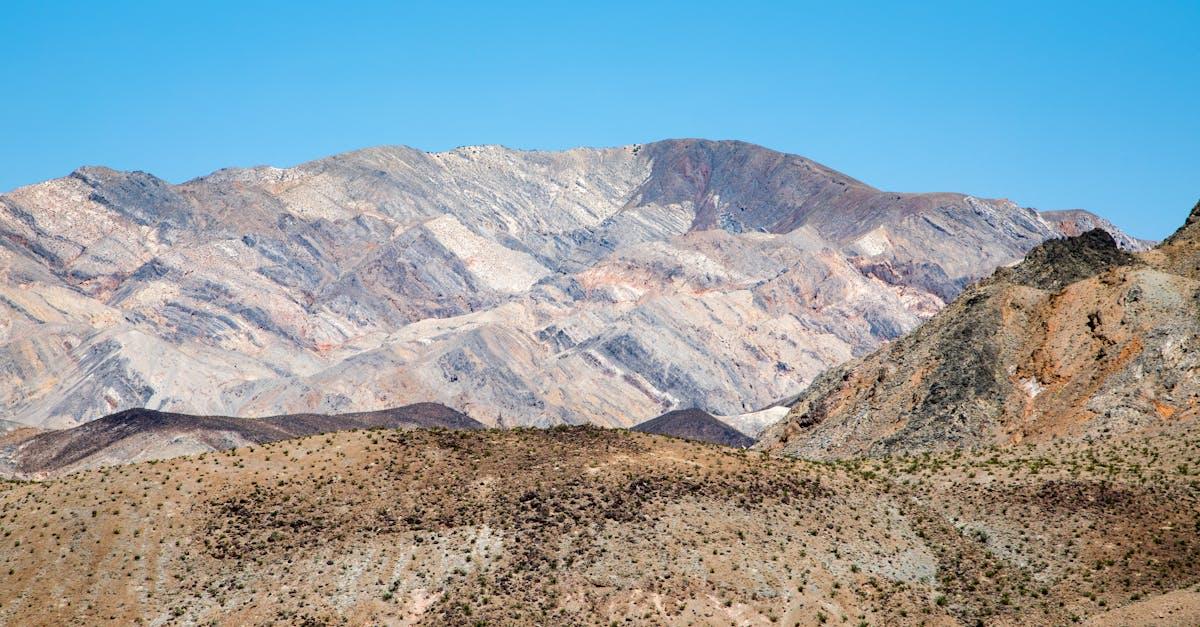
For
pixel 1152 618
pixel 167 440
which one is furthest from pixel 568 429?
pixel 167 440

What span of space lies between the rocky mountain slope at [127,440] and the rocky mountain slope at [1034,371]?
83560 millimetres

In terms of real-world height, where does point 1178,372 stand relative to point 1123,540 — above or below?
above

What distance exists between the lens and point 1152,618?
4381 centimetres

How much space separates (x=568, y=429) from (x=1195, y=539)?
984 inches

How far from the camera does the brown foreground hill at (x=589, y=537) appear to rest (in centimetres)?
4959

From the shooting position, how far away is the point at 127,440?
165 meters

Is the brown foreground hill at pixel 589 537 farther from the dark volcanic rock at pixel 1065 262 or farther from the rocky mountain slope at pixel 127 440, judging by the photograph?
the rocky mountain slope at pixel 127 440

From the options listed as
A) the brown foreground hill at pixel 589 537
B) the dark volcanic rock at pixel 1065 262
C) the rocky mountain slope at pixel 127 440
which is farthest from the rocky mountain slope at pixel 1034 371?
the rocky mountain slope at pixel 127 440

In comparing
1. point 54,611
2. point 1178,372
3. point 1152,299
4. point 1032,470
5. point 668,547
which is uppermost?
point 1152,299

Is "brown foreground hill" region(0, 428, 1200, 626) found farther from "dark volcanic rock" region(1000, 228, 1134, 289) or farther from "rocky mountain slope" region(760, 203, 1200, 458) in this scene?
"dark volcanic rock" region(1000, 228, 1134, 289)

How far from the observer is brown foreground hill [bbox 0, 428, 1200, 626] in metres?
49.6

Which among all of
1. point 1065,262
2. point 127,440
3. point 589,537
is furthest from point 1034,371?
point 127,440

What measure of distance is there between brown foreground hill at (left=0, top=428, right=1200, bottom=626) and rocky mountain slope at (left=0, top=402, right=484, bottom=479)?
9743cm

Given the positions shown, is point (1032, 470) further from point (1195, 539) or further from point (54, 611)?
point (54, 611)
